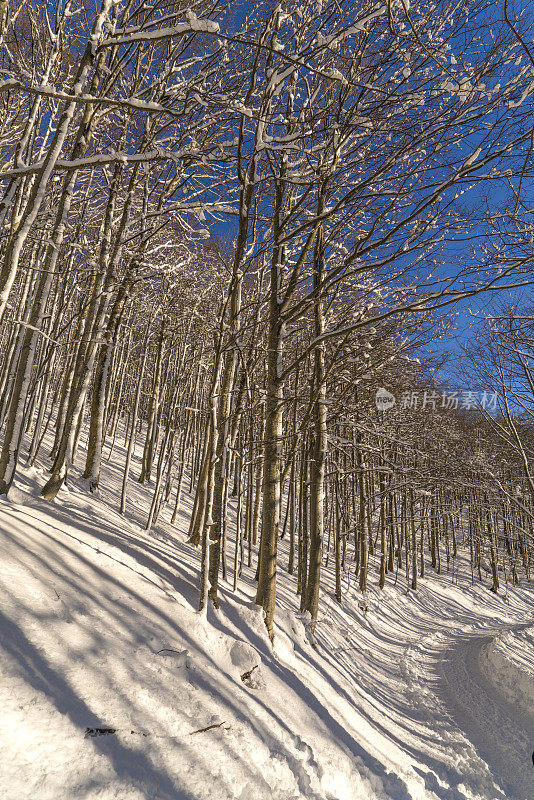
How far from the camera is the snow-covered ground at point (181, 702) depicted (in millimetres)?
1958

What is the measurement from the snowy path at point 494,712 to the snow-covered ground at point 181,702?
34 millimetres

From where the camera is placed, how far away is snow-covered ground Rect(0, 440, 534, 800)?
1958 millimetres

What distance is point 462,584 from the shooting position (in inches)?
900

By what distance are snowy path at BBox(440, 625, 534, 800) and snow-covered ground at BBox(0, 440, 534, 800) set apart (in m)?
0.03

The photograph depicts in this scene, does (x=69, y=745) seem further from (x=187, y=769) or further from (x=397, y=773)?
(x=397, y=773)

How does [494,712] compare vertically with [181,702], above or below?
below

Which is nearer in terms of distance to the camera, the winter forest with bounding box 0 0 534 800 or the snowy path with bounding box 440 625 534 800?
the winter forest with bounding box 0 0 534 800

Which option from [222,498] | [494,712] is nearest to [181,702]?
[222,498]

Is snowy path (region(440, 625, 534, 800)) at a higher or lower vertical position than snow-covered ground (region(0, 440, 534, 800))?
lower

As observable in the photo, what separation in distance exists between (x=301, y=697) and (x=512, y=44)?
247 inches

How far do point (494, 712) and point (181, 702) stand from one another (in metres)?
6.43

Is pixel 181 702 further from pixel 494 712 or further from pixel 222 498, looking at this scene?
pixel 494 712

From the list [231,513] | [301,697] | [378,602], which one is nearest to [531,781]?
[301,697]

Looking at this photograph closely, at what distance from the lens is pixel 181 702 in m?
2.65
